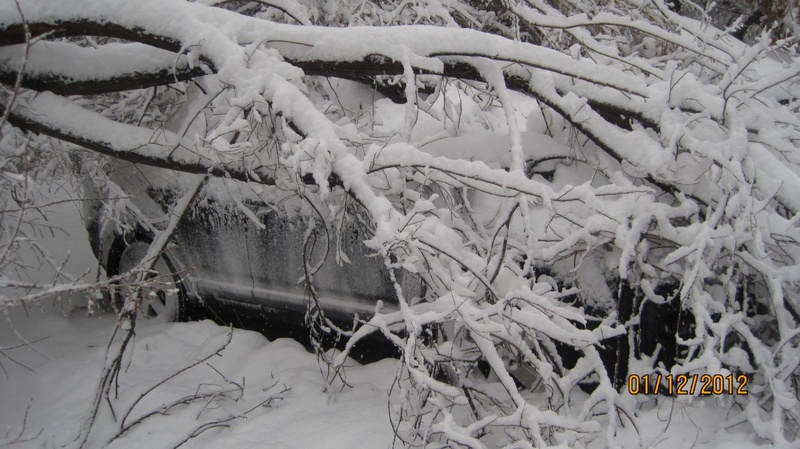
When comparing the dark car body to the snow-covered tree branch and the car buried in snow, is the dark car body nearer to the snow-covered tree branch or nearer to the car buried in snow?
the car buried in snow

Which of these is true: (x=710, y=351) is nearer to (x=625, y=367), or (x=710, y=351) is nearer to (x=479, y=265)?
(x=625, y=367)

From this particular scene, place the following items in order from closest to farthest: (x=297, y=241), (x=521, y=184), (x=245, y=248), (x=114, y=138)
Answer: (x=521, y=184), (x=114, y=138), (x=297, y=241), (x=245, y=248)

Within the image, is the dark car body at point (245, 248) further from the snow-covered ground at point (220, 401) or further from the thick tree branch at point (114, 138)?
the thick tree branch at point (114, 138)

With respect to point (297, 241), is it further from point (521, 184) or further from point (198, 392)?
point (521, 184)

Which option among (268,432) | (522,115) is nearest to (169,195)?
(268,432)

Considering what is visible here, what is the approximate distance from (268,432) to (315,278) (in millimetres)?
1065
